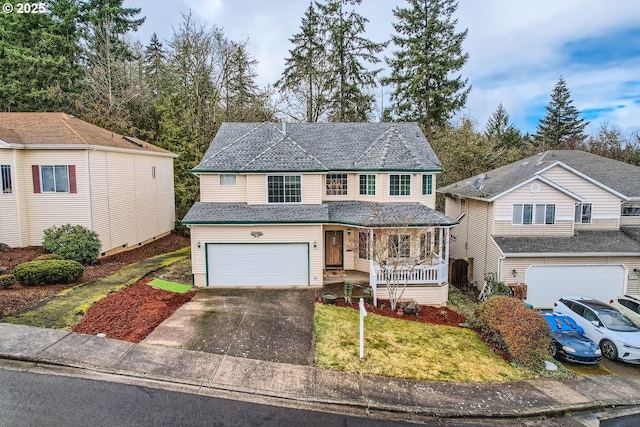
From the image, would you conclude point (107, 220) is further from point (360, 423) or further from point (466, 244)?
point (466, 244)

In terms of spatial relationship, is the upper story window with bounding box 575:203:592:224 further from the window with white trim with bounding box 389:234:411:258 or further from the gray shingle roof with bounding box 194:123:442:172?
the window with white trim with bounding box 389:234:411:258

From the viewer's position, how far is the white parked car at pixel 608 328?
12.6 metres

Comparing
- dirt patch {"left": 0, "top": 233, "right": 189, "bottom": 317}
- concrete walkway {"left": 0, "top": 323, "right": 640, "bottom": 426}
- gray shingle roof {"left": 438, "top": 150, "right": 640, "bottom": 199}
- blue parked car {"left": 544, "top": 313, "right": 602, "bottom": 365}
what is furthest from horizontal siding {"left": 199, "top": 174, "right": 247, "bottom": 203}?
blue parked car {"left": 544, "top": 313, "right": 602, "bottom": 365}

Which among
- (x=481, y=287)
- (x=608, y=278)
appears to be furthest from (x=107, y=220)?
(x=608, y=278)

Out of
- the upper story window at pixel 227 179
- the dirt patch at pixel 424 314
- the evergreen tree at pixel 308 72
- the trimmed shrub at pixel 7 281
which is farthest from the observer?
the evergreen tree at pixel 308 72

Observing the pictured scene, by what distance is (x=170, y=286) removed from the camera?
48.8ft

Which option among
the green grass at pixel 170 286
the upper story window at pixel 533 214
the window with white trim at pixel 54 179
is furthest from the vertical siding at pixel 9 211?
the upper story window at pixel 533 214

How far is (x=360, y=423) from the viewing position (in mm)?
7480

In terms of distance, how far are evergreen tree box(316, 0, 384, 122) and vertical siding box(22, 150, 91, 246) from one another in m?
21.4

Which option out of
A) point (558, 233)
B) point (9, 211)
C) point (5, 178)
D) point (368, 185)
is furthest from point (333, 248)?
point (5, 178)

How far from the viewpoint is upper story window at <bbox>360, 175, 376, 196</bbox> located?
1780cm

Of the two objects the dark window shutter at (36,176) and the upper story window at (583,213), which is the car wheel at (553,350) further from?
the dark window shutter at (36,176)

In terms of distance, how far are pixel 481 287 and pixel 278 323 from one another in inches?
498

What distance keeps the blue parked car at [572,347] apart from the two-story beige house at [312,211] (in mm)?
4253
